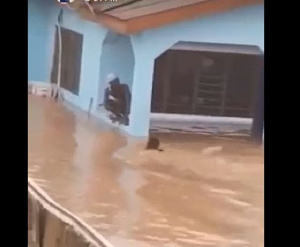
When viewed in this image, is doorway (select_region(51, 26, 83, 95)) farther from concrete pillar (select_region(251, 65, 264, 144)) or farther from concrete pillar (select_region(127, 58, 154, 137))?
concrete pillar (select_region(251, 65, 264, 144))

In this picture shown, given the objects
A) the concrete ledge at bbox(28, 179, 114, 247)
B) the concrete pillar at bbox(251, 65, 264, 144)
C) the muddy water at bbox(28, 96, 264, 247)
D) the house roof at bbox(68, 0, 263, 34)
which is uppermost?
the house roof at bbox(68, 0, 263, 34)

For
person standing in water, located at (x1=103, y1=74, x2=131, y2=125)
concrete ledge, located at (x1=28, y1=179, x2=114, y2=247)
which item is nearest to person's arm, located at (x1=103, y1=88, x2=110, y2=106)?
person standing in water, located at (x1=103, y1=74, x2=131, y2=125)

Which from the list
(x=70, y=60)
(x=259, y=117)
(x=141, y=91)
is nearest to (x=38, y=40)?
(x=70, y=60)

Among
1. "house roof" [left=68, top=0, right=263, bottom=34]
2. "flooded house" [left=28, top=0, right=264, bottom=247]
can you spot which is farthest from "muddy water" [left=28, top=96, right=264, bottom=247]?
"house roof" [left=68, top=0, right=263, bottom=34]

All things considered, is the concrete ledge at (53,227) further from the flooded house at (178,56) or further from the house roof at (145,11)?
the house roof at (145,11)

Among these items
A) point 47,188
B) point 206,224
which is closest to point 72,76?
point 47,188

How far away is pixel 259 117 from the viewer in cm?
73

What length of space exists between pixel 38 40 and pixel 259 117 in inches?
11.7

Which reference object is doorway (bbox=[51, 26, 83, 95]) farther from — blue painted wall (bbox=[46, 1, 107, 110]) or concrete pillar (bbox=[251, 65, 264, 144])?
concrete pillar (bbox=[251, 65, 264, 144])

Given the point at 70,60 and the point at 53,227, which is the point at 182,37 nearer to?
the point at 70,60

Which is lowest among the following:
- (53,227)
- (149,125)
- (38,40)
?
(53,227)

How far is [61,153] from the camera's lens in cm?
76

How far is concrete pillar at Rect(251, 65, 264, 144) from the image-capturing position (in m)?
0.72

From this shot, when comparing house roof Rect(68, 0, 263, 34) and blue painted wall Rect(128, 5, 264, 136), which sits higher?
house roof Rect(68, 0, 263, 34)
